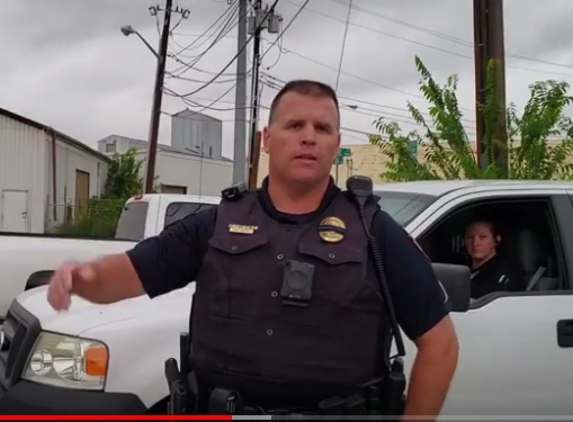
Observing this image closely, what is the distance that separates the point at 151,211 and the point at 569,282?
445 cm

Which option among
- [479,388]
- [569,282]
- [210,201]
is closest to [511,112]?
[210,201]

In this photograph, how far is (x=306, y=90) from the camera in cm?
211

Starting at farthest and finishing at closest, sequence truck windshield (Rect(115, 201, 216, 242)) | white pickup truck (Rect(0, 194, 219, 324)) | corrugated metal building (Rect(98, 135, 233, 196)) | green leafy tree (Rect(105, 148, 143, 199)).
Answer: corrugated metal building (Rect(98, 135, 233, 196)), green leafy tree (Rect(105, 148, 143, 199)), truck windshield (Rect(115, 201, 216, 242)), white pickup truck (Rect(0, 194, 219, 324))

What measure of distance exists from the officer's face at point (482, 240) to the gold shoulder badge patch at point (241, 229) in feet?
6.86

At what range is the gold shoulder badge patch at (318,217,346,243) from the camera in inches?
78.7

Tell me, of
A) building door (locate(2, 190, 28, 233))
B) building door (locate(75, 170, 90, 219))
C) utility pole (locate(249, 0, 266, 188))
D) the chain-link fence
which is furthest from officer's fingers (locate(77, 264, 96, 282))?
building door (locate(75, 170, 90, 219))

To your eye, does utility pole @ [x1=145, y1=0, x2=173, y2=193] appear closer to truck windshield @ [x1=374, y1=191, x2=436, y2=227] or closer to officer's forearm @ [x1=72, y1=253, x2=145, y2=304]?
truck windshield @ [x1=374, y1=191, x2=436, y2=227]

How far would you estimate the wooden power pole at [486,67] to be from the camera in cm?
822

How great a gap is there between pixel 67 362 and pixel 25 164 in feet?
80.9

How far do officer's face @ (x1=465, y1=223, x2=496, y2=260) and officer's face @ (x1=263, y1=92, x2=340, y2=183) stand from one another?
1948 mm

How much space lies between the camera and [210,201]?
7.30 metres

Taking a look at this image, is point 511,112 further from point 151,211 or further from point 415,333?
point 415,333

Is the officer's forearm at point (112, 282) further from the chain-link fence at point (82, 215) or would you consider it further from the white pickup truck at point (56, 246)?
the chain-link fence at point (82, 215)

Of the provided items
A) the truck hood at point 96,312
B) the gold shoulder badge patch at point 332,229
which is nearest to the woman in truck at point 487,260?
the truck hood at point 96,312
